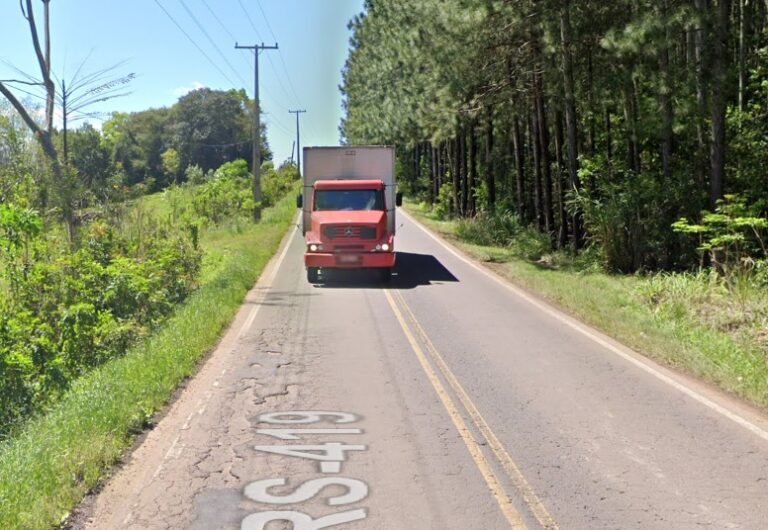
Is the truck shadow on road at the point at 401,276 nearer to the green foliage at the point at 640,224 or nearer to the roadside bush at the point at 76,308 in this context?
the roadside bush at the point at 76,308

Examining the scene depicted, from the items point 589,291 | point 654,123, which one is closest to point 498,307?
point 589,291

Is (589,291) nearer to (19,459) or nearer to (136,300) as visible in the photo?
(136,300)

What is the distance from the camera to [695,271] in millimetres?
16266

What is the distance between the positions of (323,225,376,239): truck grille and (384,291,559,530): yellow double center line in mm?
5999

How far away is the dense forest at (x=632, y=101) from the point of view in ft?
50.2

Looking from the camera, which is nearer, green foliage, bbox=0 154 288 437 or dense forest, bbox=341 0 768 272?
green foliage, bbox=0 154 288 437

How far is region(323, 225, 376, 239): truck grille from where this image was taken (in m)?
16.3

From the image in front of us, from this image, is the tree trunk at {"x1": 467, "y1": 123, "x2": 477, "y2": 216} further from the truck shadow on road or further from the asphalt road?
the asphalt road

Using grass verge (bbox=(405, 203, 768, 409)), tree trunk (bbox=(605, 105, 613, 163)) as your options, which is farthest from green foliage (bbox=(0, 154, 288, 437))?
tree trunk (bbox=(605, 105, 613, 163))

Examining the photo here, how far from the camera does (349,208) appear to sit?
17.2 m

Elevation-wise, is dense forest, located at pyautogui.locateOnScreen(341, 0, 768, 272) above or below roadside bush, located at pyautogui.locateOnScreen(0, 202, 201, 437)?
above

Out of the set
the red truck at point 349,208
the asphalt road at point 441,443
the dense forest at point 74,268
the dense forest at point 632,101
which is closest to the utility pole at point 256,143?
the dense forest at point 74,268

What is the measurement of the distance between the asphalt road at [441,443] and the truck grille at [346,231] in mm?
5660

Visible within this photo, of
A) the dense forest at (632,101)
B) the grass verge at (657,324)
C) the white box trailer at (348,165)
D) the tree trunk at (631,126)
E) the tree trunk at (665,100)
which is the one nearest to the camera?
the grass verge at (657,324)
